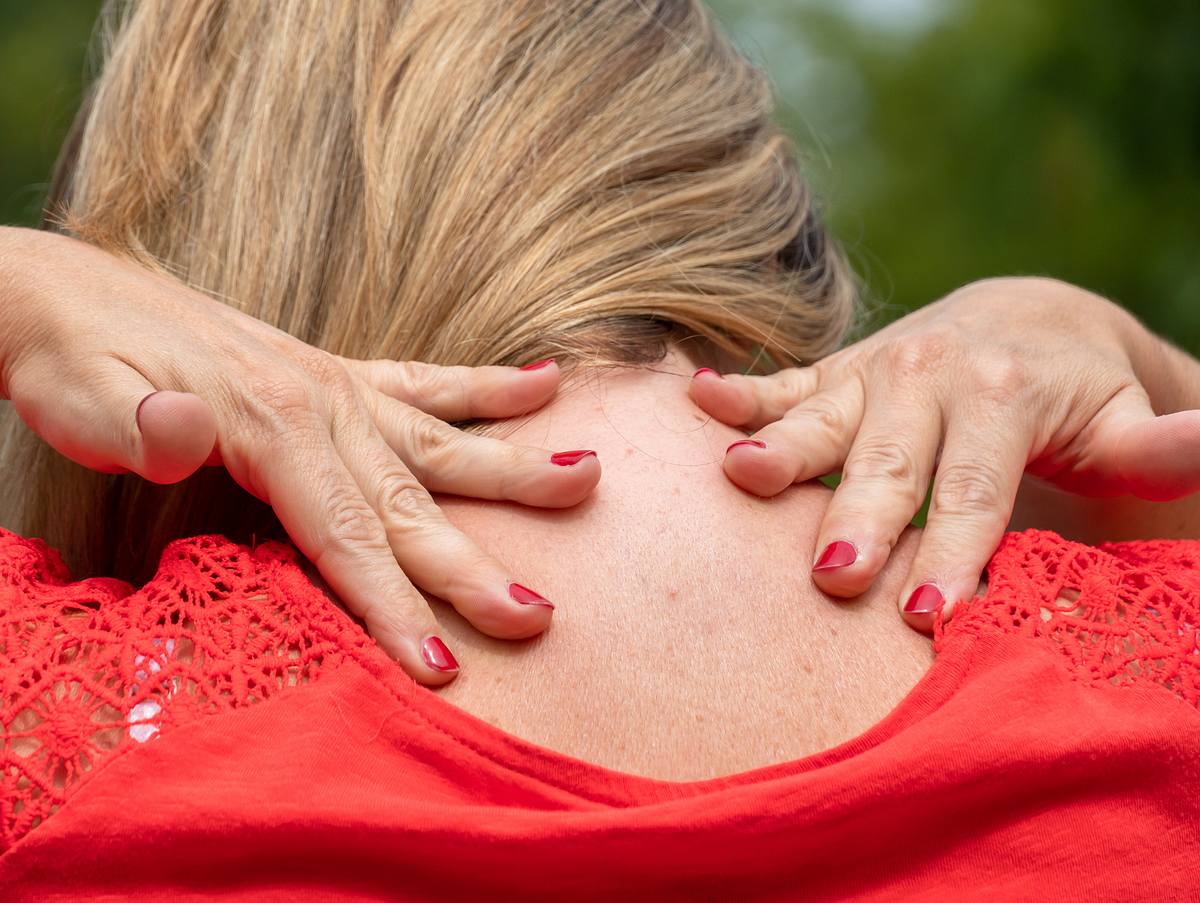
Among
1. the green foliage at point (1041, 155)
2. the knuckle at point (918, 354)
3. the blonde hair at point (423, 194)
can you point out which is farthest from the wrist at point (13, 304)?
the green foliage at point (1041, 155)

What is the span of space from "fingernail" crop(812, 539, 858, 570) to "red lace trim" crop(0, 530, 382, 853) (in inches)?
17.0

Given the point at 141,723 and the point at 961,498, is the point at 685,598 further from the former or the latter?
the point at 141,723

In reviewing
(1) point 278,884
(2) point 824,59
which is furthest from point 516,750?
(2) point 824,59

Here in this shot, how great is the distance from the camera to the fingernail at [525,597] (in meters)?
1.00

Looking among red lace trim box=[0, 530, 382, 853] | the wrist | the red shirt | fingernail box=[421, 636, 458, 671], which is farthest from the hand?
the wrist

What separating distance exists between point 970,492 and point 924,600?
6.0 inches

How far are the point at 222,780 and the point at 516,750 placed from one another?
0.23 metres

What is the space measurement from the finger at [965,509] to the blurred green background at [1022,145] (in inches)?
217

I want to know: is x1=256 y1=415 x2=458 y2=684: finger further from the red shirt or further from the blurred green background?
the blurred green background

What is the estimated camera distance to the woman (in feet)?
2.93

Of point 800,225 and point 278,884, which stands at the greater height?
point 800,225

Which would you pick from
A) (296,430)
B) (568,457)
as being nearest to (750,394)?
(568,457)

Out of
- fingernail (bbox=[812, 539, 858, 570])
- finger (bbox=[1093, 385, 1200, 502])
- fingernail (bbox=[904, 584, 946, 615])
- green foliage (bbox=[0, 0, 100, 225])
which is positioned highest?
finger (bbox=[1093, 385, 1200, 502])

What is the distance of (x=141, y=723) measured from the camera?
2.95 feet
